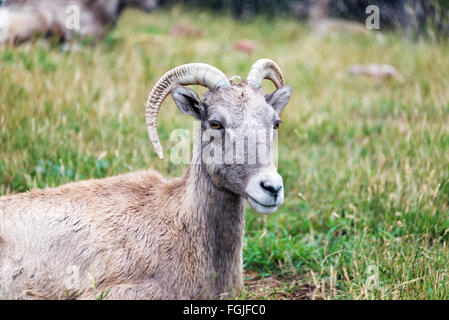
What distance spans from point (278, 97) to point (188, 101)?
780mm

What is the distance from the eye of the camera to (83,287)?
4020mm

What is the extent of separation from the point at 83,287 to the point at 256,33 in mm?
14811

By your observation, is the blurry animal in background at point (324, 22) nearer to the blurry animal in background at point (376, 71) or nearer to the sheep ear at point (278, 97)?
the blurry animal in background at point (376, 71)

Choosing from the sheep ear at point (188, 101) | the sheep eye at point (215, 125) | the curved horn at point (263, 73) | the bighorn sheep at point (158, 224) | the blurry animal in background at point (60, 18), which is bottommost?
the bighorn sheep at point (158, 224)

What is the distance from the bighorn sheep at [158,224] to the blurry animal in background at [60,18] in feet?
18.8

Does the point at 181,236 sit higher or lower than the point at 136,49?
lower

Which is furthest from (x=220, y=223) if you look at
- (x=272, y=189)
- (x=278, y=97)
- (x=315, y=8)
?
(x=315, y=8)

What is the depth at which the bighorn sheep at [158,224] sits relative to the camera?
402 centimetres

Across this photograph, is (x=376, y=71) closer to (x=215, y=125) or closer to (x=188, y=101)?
(x=188, y=101)

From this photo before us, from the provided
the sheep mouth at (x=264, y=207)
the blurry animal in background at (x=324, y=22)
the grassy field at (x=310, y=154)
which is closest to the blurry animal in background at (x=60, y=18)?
the grassy field at (x=310, y=154)

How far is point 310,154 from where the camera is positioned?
745cm
